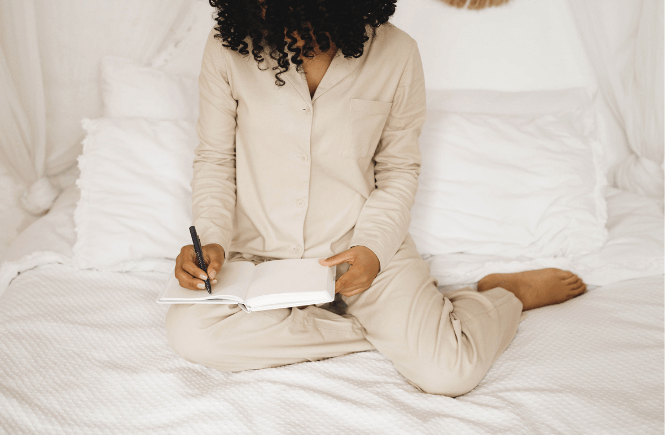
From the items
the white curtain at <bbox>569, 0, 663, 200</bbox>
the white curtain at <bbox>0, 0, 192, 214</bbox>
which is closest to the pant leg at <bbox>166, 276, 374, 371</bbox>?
the white curtain at <bbox>0, 0, 192, 214</bbox>

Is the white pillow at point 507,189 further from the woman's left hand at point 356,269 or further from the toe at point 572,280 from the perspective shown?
the woman's left hand at point 356,269

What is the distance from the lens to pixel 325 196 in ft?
3.89

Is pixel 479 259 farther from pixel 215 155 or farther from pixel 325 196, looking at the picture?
pixel 215 155

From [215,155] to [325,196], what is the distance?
285 mm

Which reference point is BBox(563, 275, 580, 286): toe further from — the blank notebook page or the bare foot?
the blank notebook page

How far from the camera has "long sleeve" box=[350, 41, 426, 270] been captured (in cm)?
115

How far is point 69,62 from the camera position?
1.50 m

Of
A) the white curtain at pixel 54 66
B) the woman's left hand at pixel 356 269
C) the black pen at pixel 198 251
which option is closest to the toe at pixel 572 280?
the woman's left hand at pixel 356 269

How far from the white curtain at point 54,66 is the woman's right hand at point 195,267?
849mm

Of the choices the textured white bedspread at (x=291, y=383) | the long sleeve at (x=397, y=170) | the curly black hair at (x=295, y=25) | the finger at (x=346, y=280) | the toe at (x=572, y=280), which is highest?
the curly black hair at (x=295, y=25)

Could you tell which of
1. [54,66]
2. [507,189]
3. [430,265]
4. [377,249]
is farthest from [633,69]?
[54,66]

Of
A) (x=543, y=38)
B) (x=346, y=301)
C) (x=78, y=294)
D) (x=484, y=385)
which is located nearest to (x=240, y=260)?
(x=346, y=301)

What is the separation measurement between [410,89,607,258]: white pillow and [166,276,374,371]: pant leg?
494 millimetres

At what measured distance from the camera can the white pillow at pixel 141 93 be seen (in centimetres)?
147
